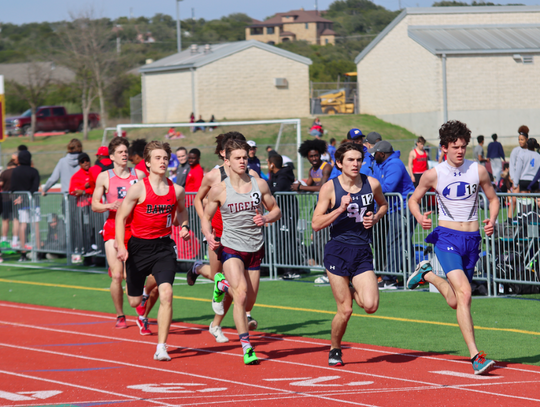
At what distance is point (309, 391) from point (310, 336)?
8.31 ft

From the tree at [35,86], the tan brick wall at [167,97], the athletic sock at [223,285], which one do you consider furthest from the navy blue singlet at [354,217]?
the tree at [35,86]

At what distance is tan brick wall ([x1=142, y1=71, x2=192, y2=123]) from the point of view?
50.9 m

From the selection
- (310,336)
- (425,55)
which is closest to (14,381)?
(310,336)

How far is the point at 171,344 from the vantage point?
8.45 m

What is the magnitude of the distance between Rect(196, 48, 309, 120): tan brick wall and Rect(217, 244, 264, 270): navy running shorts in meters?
43.2

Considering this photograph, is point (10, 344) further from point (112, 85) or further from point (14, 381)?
point (112, 85)

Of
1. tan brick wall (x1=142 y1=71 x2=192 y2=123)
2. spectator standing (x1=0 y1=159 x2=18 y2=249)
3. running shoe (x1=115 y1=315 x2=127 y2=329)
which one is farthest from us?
tan brick wall (x1=142 y1=71 x2=192 y2=123)

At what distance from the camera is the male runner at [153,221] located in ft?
25.3

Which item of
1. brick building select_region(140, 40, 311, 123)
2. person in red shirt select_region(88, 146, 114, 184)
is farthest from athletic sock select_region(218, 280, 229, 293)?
brick building select_region(140, 40, 311, 123)

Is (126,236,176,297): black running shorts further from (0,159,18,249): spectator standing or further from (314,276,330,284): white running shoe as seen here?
(0,159,18,249): spectator standing

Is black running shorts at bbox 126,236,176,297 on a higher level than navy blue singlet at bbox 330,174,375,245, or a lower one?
lower

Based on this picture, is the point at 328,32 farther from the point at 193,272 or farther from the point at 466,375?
the point at 466,375

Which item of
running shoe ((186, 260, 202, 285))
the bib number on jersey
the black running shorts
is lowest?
running shoe ((186, 260, 202, 285))

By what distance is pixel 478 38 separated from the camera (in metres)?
45.8
